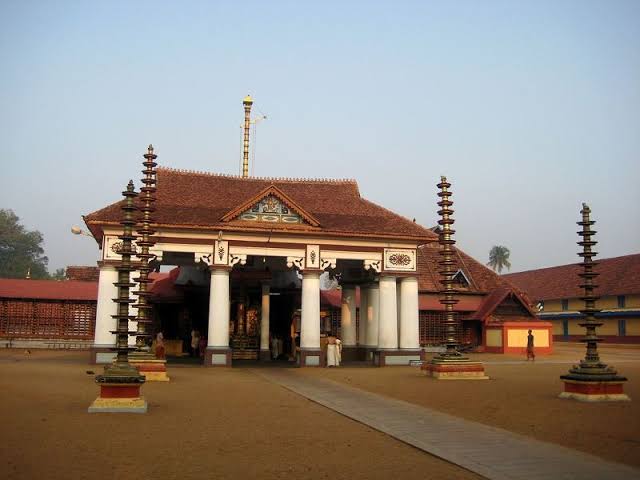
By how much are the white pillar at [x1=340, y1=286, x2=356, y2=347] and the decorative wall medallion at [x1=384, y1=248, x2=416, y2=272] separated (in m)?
5.29

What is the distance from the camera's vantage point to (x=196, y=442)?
1019cm

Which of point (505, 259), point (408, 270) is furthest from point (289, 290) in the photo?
point (505, 259)

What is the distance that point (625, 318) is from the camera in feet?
186

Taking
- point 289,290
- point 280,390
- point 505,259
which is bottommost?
point 280,390

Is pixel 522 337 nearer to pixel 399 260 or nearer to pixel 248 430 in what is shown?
pixel 399 260

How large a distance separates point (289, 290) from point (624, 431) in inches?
1112

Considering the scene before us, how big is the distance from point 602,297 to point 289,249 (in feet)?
115

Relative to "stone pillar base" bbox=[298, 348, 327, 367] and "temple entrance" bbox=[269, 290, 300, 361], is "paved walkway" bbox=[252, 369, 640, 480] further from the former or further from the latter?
"temple entrance" bbox=[269, 290, 300, 361]

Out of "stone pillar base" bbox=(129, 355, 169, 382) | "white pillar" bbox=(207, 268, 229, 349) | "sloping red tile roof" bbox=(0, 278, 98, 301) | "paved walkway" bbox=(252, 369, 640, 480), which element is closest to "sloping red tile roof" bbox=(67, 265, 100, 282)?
"sloping red tile roof" bbox=(0, 278, 98, 301)

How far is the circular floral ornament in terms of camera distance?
30.8m

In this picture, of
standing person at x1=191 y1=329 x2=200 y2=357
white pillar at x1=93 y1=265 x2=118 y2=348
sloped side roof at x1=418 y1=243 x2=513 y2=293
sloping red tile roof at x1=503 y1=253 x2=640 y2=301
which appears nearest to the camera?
white pillar at x1=93 y1=265 x2=118 y2=348

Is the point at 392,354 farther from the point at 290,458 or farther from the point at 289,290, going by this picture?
the point at 290,458

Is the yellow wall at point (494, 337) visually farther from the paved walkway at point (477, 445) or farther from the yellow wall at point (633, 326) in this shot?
the paved walkway at point (477, 445)

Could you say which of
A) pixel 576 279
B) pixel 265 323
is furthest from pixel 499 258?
pixel 265 323
